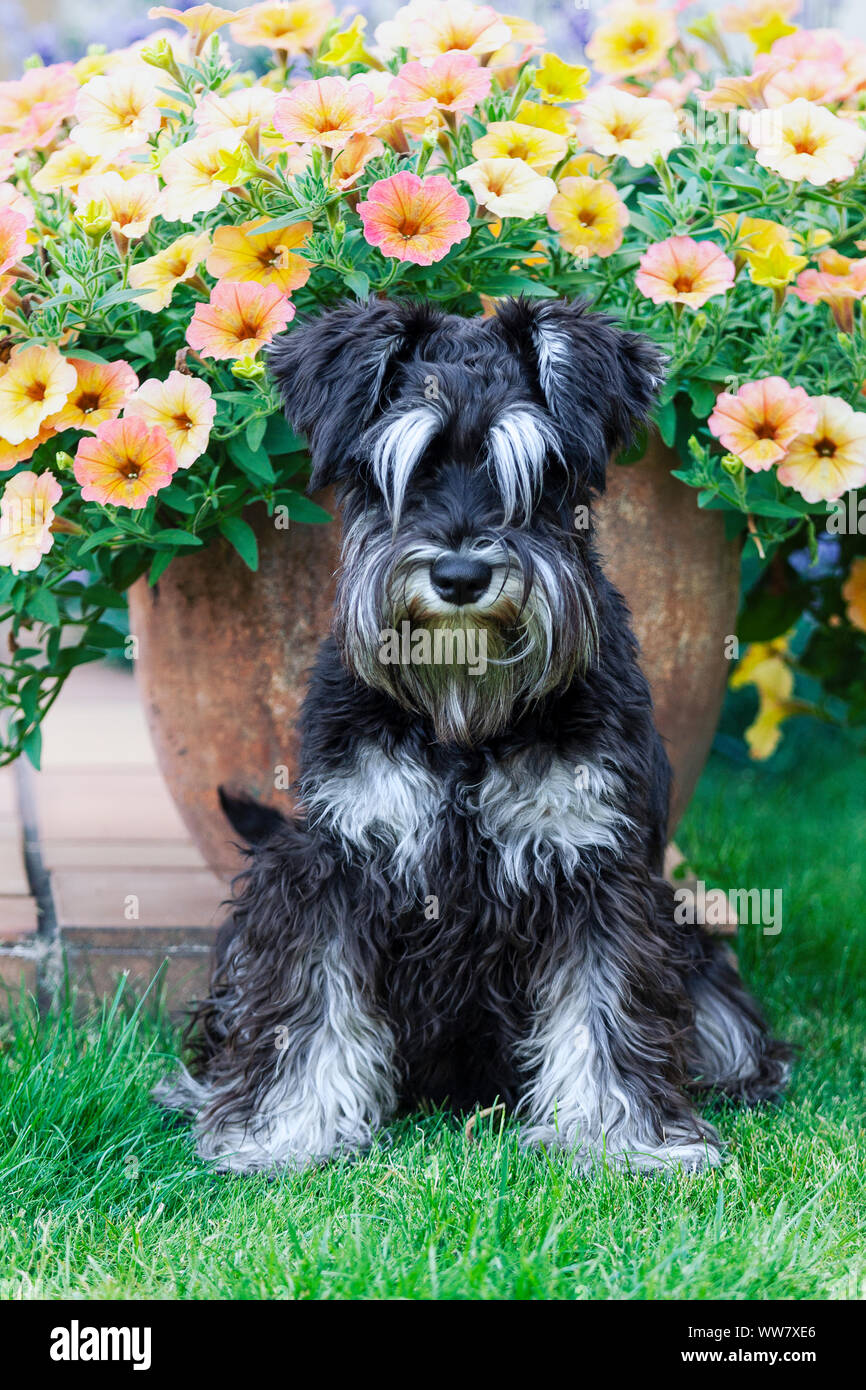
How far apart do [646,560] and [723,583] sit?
24 centimetres

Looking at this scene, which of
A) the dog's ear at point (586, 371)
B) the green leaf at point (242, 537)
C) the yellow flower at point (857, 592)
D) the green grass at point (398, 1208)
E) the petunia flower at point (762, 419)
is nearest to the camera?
the green grass at point (398, 1208)

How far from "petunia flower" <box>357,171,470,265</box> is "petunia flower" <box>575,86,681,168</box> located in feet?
1.52

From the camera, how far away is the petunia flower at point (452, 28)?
2.90m

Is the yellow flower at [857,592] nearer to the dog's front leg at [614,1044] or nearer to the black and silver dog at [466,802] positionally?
the black and silver dog at [466,802]

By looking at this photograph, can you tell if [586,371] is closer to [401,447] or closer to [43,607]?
[401,447]

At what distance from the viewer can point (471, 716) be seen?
2.44 meters

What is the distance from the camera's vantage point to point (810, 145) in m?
2.81

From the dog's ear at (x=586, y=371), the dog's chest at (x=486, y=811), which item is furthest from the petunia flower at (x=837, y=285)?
the dog's chest at (x=486, y=811)

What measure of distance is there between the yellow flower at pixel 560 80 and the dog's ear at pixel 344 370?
0.82 meters

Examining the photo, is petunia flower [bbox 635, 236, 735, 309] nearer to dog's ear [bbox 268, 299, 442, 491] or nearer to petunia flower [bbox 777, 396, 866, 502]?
petunia flower [bbox 777, 396, 866, 502]

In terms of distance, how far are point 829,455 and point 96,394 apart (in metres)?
1.50

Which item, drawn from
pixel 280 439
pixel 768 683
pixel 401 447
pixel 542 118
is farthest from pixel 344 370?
pixel 768 683

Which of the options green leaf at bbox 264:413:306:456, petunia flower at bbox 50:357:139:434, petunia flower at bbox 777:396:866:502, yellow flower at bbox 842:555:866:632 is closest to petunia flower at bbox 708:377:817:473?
petunia flower at bbox 777:396:866:502

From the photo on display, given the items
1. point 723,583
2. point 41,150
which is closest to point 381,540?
point 723,583
